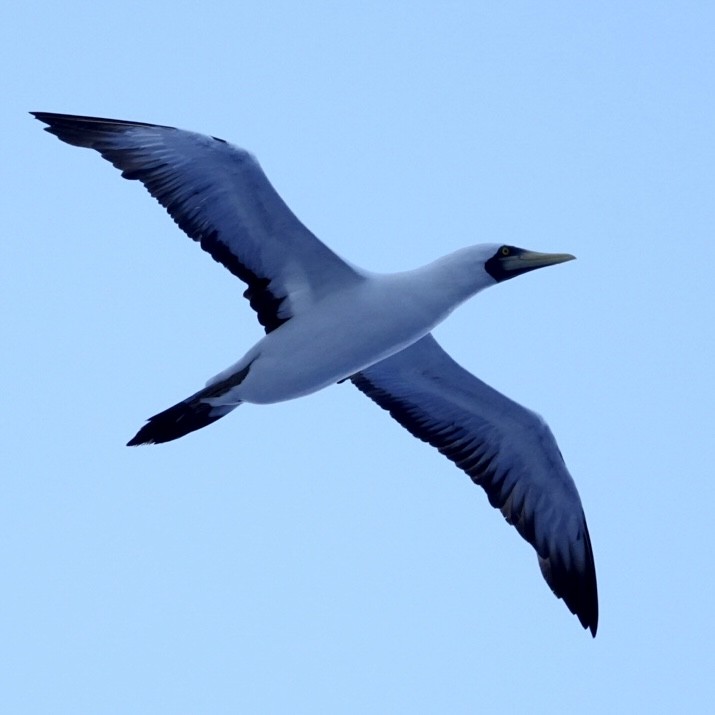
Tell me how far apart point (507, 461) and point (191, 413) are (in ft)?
11.7

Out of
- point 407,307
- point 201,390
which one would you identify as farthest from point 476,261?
point 201,390

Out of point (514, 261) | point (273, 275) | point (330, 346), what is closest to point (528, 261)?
point (514, 261)

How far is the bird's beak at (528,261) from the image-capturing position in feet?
40.5

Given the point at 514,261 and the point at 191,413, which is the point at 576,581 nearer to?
the point at 514,261

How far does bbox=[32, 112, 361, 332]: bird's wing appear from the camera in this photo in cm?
1153

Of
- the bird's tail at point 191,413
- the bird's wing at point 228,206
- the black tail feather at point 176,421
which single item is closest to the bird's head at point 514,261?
the bird's wing at point 228,206

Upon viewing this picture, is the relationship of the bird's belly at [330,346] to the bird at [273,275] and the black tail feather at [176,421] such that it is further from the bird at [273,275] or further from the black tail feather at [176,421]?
the black tail feather at [176,421]

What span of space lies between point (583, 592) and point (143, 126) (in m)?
6.60

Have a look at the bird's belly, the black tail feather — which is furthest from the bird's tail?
the bird's belly

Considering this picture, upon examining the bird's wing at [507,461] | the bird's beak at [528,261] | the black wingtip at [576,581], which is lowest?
the black wingtip at [576,581]

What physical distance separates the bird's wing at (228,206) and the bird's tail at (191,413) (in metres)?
0.71

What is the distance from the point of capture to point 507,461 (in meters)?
14.0

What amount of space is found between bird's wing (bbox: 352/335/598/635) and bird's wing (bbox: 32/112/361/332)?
188 centimetres

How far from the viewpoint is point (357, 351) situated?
1195cm
